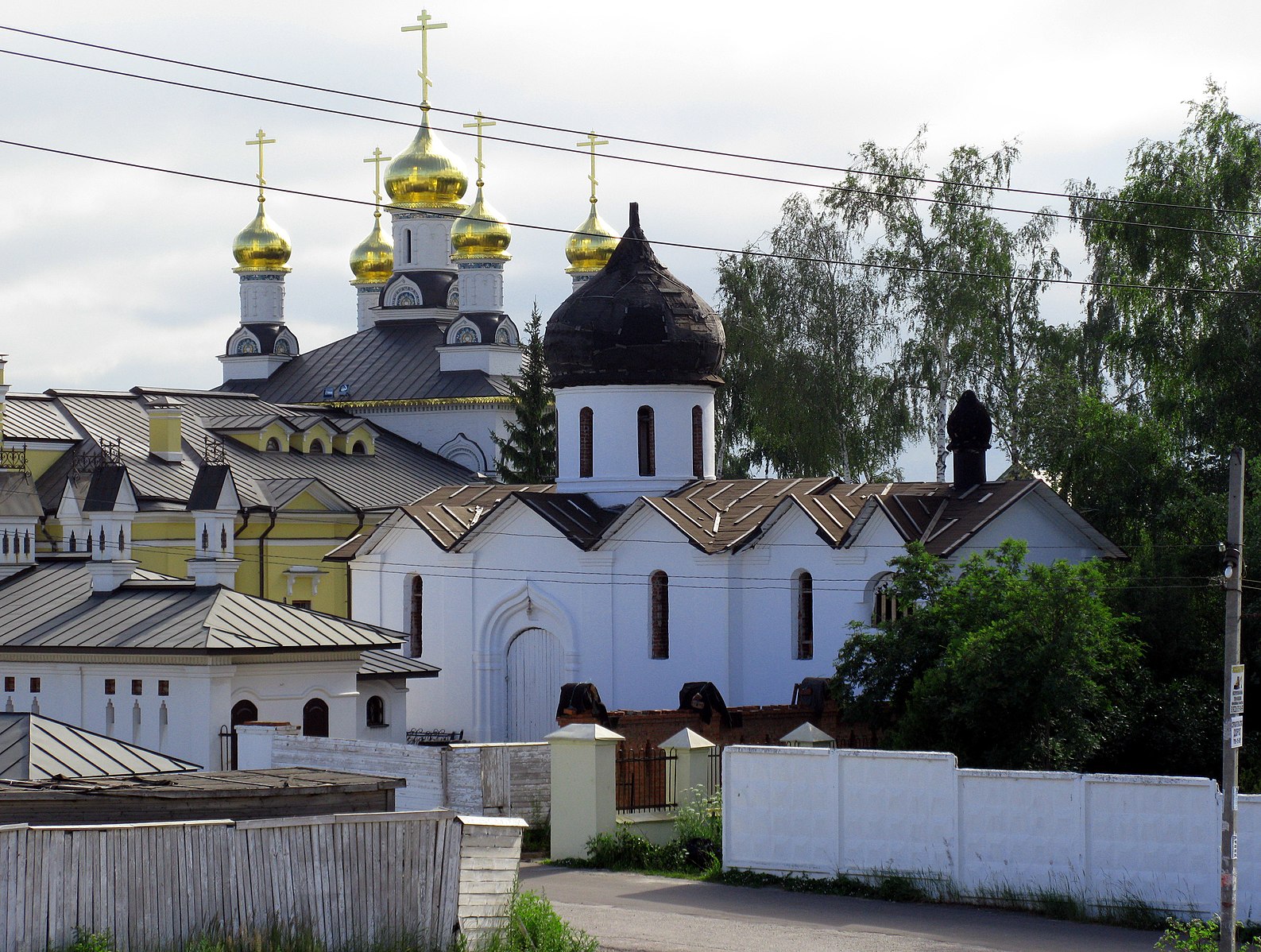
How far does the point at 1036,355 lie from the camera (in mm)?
36188

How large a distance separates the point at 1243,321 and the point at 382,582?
563 inches

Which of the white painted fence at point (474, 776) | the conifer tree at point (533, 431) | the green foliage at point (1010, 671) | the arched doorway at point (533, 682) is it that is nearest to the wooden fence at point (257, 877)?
the white painted fence at point (474, 776)

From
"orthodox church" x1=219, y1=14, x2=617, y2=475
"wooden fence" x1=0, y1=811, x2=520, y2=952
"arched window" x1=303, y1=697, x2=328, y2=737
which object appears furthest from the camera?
"orthodox church" x1=219, y1=14, x2=617, y2=475

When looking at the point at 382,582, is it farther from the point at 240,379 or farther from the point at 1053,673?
the point at 240,379

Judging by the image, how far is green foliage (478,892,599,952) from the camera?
1287 cm

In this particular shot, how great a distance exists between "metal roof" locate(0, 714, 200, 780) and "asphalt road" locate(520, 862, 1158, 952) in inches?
140

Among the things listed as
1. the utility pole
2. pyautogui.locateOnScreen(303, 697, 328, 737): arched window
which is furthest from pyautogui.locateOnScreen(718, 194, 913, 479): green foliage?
the utility pole

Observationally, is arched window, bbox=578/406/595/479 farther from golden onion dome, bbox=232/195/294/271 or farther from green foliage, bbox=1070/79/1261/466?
golden onion dome, bbox=232/195/294/271

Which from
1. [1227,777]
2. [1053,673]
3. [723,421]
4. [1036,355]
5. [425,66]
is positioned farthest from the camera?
[425,66]

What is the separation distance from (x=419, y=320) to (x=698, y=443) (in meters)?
22.3

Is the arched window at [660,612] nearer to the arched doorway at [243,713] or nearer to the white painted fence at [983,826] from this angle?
the arched doorway at [243,713]

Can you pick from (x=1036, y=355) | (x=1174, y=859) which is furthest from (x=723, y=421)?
(x=1174, y=859)

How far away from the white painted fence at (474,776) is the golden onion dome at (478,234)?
98.6 ft

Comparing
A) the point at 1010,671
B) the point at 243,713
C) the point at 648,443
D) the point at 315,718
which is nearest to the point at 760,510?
the point at 648,443
